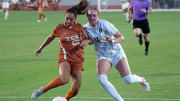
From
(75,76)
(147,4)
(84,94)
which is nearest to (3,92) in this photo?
(84,94)

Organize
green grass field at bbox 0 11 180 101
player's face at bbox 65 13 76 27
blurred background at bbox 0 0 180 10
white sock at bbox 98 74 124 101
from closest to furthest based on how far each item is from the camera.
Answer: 1. white sock at bbox 98 74 124 101
2. player's face at bbox 65 13 76 27
3. green grass field at bbox 0 11 180 101
4. blurred background at bbox 0 0 180 10

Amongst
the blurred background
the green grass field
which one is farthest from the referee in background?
A: the blurred background

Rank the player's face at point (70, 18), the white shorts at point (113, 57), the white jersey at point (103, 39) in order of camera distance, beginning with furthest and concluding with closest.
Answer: the white shorts at point (113, 57) < the white jersey at point (103, 39) < the player's face at point (70, 18)

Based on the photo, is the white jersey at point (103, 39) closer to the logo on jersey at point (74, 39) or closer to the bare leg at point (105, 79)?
the bare leg at point (105, 79)

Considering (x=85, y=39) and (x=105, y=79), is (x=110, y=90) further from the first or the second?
(x=85, y=39)

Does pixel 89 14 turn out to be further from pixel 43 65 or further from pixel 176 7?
pixel 176 7

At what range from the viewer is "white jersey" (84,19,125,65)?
37.1 feet

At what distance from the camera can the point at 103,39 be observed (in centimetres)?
1129

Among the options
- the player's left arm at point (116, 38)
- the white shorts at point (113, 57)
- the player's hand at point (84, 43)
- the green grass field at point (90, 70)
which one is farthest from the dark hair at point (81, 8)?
the green grass field at point (90, 70)

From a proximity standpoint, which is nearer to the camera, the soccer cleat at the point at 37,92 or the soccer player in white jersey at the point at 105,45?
the soccer player in white jersey at the point at 105,45

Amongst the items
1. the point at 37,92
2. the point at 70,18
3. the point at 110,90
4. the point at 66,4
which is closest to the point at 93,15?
the point at 70,18

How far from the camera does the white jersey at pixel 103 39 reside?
11.3 m

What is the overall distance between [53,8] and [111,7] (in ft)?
24.4

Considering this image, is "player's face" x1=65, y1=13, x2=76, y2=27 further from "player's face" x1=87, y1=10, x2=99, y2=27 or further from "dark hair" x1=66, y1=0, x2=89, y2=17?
"player's face" x1=87, y1=10, x2=99, y2=27
